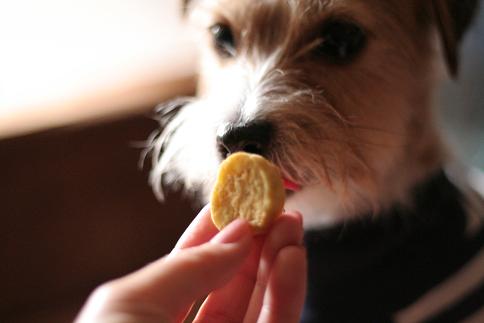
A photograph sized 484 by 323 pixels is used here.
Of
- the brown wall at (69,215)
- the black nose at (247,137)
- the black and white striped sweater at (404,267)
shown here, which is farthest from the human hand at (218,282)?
the brown wall at (69,215)

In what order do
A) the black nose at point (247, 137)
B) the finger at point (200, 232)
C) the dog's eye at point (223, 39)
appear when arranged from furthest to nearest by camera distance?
the dog's eye at point (223, 39), the black nose at point (247, 137), the finger at point (200, 232)

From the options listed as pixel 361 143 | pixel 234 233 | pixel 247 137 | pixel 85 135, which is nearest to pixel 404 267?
pixel 361 143

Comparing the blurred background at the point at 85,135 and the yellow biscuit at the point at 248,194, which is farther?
the blurred background at the point at 85,135

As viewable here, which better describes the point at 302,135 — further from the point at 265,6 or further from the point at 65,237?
the point at 65,237

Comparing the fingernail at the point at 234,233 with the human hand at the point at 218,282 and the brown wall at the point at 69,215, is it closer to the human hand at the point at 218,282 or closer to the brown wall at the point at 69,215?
the human hand at the point at 218,282

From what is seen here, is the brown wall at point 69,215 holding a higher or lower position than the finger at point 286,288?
lower

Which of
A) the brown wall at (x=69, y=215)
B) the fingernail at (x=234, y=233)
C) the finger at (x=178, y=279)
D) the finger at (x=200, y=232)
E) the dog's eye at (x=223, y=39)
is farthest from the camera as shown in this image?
the brown wall at (x=69, y=215)

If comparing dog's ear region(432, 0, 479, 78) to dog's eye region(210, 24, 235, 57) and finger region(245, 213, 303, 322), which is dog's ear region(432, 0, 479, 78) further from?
finger region(245, 213, 303, 322)
